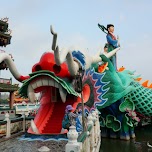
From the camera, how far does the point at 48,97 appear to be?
12.0 metres

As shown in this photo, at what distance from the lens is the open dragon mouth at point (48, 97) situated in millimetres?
10312

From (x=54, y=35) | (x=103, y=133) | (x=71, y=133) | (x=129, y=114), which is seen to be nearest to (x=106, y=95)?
(x=129, y=114)

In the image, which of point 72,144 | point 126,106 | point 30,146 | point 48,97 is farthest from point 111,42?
point 72,144

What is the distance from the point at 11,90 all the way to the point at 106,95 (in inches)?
415

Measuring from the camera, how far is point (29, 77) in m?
11.0

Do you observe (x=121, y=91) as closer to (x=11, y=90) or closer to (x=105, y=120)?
(x=105, y=120)

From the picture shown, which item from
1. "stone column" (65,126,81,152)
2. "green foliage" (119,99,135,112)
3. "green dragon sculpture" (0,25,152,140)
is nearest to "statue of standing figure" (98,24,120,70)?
"green dragon sculpture" (0,25,152,140)

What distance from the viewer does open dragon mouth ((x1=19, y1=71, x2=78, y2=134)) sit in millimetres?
10312

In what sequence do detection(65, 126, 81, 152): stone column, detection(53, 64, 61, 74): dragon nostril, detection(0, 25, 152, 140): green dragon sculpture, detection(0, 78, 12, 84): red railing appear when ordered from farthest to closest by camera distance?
detection(0, 78, 12, 84): red railing
detection(53, 64, 61, 74): dragon nostril
detection(0, 25, 152, 140): green dragon sculpture
detection(65, 126, 81, 152): stone column

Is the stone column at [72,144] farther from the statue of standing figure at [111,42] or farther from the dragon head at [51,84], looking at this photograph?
the statue of standing figure at [111,42]

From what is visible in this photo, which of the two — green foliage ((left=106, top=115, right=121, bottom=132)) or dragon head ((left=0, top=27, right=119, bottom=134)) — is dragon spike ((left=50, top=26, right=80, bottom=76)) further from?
green foliage ((left=106, top=115, right=121, bottom=132))

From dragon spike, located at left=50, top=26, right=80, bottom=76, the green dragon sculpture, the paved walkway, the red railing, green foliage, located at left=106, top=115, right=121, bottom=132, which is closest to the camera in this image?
dragon spike, located at left=50, top=26, right=80, bottom=76

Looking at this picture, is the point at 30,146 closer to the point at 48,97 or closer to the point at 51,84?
the point at 51,84

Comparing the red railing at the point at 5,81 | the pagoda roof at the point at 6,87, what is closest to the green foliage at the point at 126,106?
the pagoda roof at the point at 6,87
